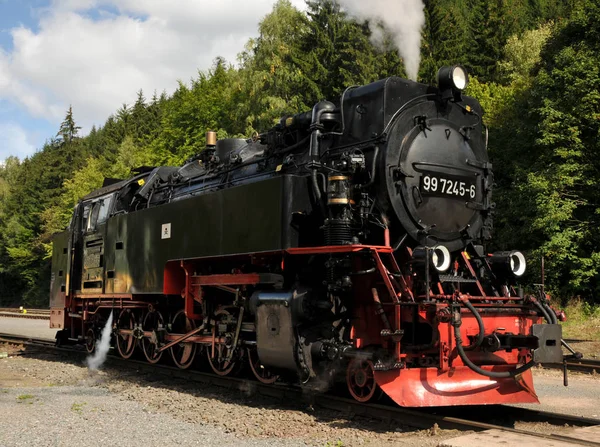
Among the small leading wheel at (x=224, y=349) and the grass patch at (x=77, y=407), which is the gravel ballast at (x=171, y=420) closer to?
the grass patch at (x=77, y=407)

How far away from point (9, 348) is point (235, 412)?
9.41 meters

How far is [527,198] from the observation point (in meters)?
19.0

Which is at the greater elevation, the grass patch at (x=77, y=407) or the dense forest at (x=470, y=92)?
the dense forest at (x=470, y=92)

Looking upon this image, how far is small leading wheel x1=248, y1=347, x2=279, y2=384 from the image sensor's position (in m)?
7.42

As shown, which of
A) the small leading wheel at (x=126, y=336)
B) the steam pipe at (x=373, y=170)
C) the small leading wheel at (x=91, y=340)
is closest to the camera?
the steam pipe at (x=373, y=170)

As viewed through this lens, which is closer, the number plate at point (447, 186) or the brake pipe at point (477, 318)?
the brake pipe at point (477, 318)

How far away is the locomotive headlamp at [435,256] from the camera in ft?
19.6

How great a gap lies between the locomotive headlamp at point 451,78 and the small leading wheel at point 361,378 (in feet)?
10.5

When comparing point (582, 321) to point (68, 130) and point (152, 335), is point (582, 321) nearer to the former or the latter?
point (152, 335)

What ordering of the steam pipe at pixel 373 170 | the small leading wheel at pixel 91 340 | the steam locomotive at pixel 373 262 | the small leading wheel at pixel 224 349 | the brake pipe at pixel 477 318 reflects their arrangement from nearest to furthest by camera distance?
the brake pipe at pixel 477 318 → the steam locomotive at pixel 373 262 → the steam pipe at pixel 373 170 → the small leading wheel at pixel 224 349 → the small leading wheel at pixel 91 340

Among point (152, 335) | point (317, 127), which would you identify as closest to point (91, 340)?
point (152, 335)

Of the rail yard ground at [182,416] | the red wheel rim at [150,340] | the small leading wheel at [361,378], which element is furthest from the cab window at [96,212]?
the small leading wheel at [361,378]

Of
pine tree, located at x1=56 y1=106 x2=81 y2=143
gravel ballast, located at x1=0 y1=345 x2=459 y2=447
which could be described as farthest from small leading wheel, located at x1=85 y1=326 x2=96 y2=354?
pine tree, located at x1=56 y1=106 x2=81 y2=143

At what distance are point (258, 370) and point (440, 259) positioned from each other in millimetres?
2831
